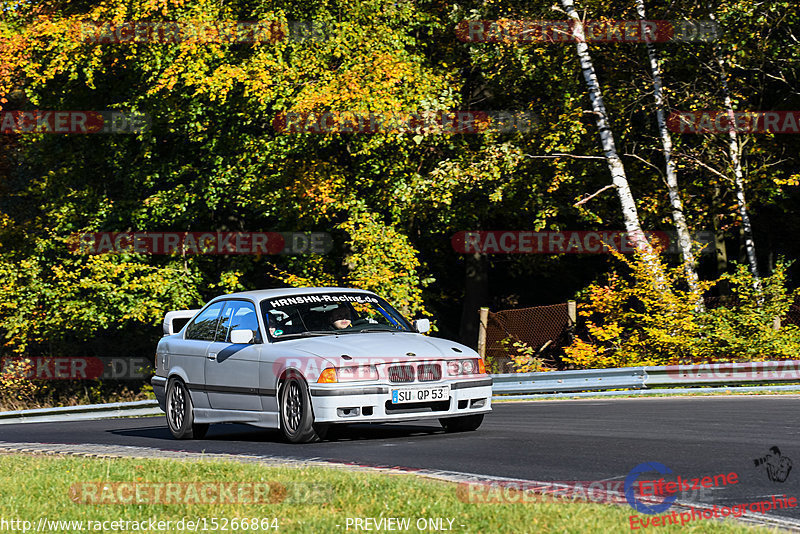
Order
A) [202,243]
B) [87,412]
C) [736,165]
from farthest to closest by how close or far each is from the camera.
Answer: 1. [202,243]
2. [736,165]
3. [87,412]

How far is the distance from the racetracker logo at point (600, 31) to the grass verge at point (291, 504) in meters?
18.7

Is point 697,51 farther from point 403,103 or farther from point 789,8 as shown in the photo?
point 403,103

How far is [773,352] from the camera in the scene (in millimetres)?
20750

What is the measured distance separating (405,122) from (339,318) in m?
15.0

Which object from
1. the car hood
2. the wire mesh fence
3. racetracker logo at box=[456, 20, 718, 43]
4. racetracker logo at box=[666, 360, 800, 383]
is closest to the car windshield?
the car hood

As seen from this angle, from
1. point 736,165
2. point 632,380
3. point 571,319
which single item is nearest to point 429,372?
point 632,380

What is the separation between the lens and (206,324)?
13.9 m

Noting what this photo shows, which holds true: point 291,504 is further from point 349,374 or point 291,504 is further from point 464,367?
point 464,367

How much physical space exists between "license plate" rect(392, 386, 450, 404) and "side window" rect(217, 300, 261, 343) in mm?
1987

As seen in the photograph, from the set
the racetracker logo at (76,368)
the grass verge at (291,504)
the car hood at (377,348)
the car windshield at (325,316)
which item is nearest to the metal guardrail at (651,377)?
the car windshield at (325,316)

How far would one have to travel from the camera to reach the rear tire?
12.6 m

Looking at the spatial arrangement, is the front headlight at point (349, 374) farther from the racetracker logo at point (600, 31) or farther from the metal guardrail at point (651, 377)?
the racetracker logo at point (600, 31)

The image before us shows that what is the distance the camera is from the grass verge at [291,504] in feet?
21.4

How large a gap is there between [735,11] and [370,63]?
27.4ft
